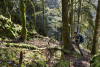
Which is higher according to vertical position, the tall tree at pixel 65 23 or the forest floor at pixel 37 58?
the tall tree at pixel 65 23

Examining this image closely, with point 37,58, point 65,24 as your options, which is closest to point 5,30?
point 37,58

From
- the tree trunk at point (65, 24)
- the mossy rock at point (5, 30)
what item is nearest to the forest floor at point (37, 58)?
the tree trunk at point (65, 24)

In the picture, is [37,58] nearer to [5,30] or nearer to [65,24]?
[65,24]

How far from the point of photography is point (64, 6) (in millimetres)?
6082

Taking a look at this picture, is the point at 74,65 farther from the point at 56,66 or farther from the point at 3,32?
the point at 3,32

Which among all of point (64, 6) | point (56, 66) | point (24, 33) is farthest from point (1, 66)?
point (24, 33)

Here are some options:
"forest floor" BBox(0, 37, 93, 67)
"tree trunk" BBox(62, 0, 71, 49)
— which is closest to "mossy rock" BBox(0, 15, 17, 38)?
"forest floor" BBox(0, 37, 93, 67)

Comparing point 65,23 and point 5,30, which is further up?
point 65,23

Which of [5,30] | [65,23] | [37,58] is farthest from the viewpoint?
[5,30]

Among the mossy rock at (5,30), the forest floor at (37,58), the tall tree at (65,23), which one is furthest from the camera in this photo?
the mossy rock at (5,30)

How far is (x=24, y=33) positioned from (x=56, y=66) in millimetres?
6088

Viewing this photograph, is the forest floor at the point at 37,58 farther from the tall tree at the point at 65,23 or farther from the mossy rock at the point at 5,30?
the mossy rock at the point at 5,30

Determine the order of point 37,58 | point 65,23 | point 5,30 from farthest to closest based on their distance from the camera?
point 5,30 → point 65,23 → point 37,58

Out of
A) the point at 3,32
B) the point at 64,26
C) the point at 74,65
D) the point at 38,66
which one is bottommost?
the point at 74,65
